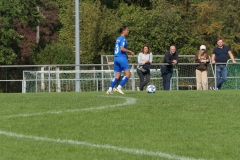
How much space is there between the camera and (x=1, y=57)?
2131 inches

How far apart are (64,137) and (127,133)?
0.85 m

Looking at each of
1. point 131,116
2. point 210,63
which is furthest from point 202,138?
point 210,63

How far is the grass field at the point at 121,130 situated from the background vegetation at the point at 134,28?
34.9 meters

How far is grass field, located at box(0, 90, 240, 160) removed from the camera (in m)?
8.76

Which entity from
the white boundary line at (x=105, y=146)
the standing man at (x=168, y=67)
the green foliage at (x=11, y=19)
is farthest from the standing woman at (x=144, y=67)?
the green foliage at (x=11, y=19)

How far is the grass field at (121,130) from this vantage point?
8.76m

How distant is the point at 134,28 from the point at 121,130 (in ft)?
141

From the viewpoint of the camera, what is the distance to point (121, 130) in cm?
1094

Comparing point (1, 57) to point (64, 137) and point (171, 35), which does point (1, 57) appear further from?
point (64, 137)

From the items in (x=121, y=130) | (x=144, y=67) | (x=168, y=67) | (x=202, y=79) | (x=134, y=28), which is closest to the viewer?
(x=121, y=130)

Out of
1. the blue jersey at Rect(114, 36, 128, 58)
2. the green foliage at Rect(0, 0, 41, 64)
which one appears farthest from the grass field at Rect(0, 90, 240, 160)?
the green foliage at Rect(0, 0, 41, 64)

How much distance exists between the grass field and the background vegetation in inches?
1374

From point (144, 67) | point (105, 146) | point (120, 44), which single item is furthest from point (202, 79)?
point (105, 146)

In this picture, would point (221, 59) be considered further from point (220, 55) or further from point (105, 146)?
point (105, 146)
